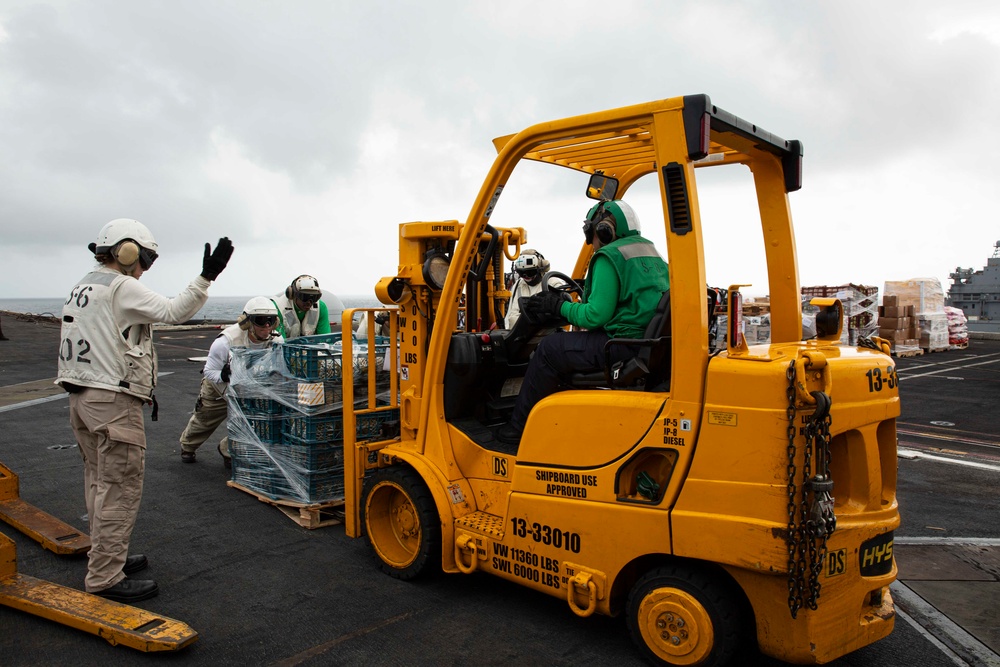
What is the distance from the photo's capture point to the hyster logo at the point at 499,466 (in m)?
4.13

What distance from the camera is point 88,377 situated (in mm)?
4109

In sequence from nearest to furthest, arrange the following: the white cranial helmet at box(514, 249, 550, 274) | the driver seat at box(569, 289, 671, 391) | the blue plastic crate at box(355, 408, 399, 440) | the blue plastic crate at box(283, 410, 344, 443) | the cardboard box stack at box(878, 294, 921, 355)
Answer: the driver seat at box(569, 289, 671, 391), the blue plastic crate at box(355, 408, 399, 440), the blue plastic crate at box(283, 410, 344, 443), the white cranial helmet at box(514, 249, 550, 274), the cardboard box stack at box(878, 294, 921, 355)

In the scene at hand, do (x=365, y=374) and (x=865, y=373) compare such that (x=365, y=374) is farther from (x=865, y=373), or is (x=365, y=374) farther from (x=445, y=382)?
(x=865, y=373)

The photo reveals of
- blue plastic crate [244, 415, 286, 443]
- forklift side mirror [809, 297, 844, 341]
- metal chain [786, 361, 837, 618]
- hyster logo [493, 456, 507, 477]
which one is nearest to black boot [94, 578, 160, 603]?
blue plastic crate [244, 415, 286, 443]

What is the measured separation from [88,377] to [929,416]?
11369 millimetres

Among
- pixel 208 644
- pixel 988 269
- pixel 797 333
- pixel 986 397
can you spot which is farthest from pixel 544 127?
pixel 988 269

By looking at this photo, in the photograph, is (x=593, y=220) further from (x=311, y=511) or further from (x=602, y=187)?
(x=311, y=511)

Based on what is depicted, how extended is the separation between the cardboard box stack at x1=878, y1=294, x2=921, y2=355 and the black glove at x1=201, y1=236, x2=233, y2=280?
69.0ft

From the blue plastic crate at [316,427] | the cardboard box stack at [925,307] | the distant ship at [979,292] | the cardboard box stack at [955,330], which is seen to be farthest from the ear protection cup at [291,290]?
the distant ship at [979,292]

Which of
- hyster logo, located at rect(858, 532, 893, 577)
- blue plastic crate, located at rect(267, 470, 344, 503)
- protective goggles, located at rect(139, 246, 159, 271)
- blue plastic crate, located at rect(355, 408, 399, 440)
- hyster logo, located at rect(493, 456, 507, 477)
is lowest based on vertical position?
blue plastic crate, located at rect(267, 470, 344, 503)

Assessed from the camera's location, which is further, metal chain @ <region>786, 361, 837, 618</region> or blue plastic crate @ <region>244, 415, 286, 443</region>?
blue plastic crate @ <region>244, 415, 286, 443</region>

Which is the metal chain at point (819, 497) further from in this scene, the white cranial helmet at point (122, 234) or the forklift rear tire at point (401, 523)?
the white cranial helmet at point (122, 234)

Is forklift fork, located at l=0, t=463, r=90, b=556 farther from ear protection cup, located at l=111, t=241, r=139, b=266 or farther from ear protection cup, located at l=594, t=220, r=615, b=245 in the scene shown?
ear protection cup, located at l=594, t=220, r=615, b=245

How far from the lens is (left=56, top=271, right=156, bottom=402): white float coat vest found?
13.5 ft
